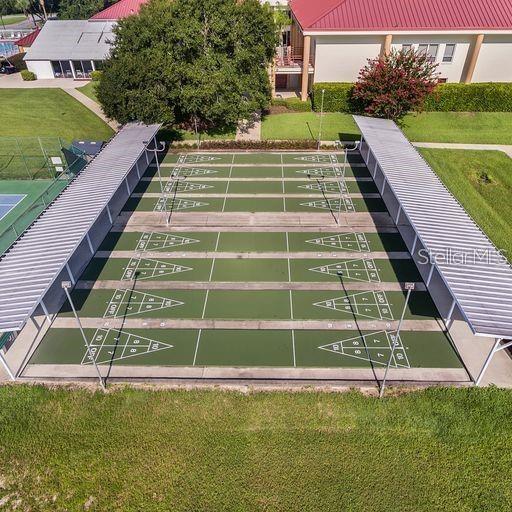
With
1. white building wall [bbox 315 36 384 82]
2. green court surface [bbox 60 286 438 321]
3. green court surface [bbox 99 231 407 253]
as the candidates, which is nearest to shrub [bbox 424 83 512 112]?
white building wall [bbox 315 36 384 82]

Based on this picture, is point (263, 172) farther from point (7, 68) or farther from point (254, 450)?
point (7, 68)

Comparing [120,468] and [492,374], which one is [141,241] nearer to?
[120,468]

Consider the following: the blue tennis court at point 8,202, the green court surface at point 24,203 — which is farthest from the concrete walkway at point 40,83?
the blue tennis court at point 8,202

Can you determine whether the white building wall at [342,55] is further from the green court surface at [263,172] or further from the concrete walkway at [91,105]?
the concrete walkway at [91,105]

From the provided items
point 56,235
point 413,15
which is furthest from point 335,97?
point 56,235

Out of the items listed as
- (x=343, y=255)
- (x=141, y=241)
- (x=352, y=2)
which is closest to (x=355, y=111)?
(x=352, y=2)
